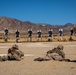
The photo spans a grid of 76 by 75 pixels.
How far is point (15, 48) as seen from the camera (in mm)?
17516

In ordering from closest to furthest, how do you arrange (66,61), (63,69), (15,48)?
(63,69) < (66,61) < (15,48)

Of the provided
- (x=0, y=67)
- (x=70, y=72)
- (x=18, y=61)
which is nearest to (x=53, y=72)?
A: (x=70, y=72)

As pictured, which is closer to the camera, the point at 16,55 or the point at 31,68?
the point at 31,68

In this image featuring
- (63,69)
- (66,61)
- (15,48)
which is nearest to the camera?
(63,69)

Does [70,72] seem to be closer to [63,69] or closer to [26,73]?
[63,69]

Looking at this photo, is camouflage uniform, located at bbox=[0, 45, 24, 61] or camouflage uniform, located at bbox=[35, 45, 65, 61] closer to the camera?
camouflage uniform, located at bbox=[35, 45, 65, 61]

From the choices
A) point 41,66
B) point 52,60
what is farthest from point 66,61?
point 41,66

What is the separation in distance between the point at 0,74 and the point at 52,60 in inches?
199

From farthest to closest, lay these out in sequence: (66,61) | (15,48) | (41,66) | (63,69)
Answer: (15,48), (66,61), (41,66), (63,69)

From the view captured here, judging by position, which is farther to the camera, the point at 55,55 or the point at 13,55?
the point at 55,55

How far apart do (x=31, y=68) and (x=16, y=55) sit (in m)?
3.45

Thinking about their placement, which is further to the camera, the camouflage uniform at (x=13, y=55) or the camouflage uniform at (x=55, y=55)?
the camouflage uniform at (x=13, y=55)

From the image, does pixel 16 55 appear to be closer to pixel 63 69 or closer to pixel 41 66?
pixel 41 66

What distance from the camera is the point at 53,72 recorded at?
40.6 feet
